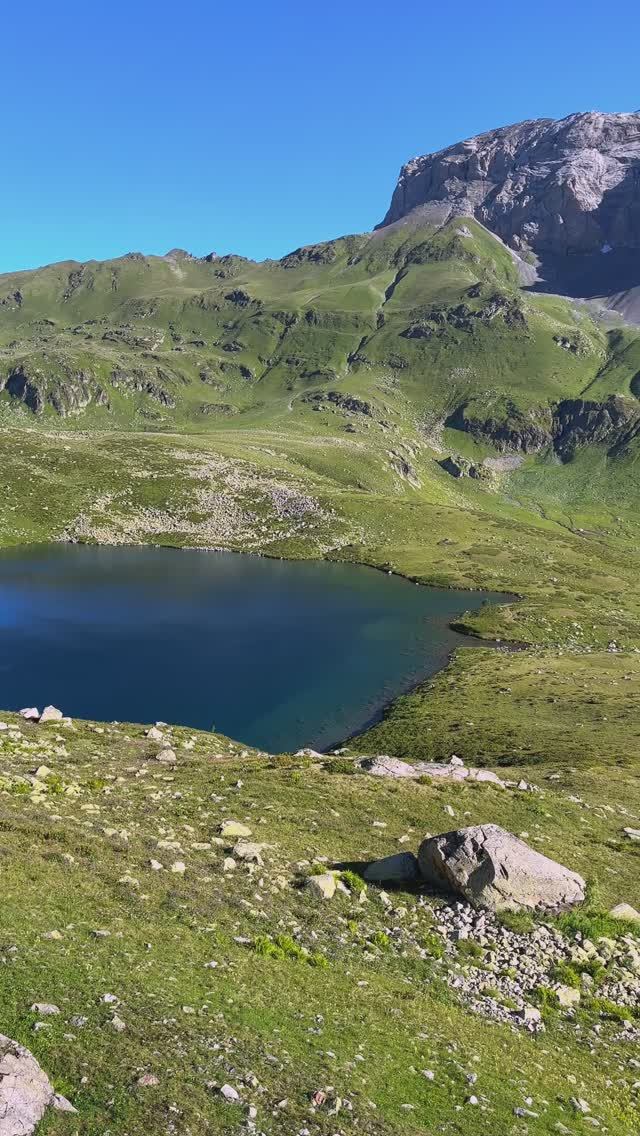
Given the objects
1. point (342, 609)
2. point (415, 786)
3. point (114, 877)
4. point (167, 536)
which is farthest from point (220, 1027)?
point (167, 536)

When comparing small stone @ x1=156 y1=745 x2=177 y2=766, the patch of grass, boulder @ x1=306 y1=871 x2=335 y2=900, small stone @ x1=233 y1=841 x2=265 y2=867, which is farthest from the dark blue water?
the patch of grass

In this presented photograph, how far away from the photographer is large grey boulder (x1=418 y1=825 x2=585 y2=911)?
23297 millimetres

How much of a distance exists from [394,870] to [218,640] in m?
62.7

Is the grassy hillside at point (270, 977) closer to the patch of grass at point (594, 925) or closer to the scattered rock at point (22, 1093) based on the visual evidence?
the patch of grass at point (594, 925)

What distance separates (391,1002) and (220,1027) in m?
5.53

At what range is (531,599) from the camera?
12056 centimetres

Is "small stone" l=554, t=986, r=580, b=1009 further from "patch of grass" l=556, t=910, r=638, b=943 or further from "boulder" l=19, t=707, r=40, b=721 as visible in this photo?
"boulder" l=19, t=707, r=40, b=721

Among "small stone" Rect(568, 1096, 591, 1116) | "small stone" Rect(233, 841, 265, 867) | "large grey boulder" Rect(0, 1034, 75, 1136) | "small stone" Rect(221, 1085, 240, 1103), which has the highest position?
"large grey boulder" Rect(0, 1034, 75, 1136)

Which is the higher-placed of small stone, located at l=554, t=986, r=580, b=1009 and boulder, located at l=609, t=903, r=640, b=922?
small stone, located at l=554, t=986, r=580, b=1009

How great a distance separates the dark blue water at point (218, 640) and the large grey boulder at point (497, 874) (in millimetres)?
32909

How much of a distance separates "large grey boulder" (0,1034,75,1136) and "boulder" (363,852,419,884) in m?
14.8

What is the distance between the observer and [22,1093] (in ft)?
36.2

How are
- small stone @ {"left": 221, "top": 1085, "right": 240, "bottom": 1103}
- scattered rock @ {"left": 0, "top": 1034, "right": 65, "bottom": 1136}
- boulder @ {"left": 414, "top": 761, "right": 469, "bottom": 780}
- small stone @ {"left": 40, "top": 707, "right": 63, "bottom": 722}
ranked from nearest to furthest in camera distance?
scattered rock @ {"left": 0, "top": 1034, "right": 65, "bottom": 1136} < small stone @ {"left": 221, "top": 1085, "right": 240, "bottom": 1103} < small stone @ {"left": 40, "top": 707, "right": 63, "bottom": 722} < boulder @ {"left": 414, "top": 761, "right": 469, "bottom": 780}

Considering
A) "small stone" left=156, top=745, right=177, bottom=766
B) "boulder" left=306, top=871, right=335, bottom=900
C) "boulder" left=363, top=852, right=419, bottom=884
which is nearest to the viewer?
"boulder" left=306, top=871, right=335, bottom=900
